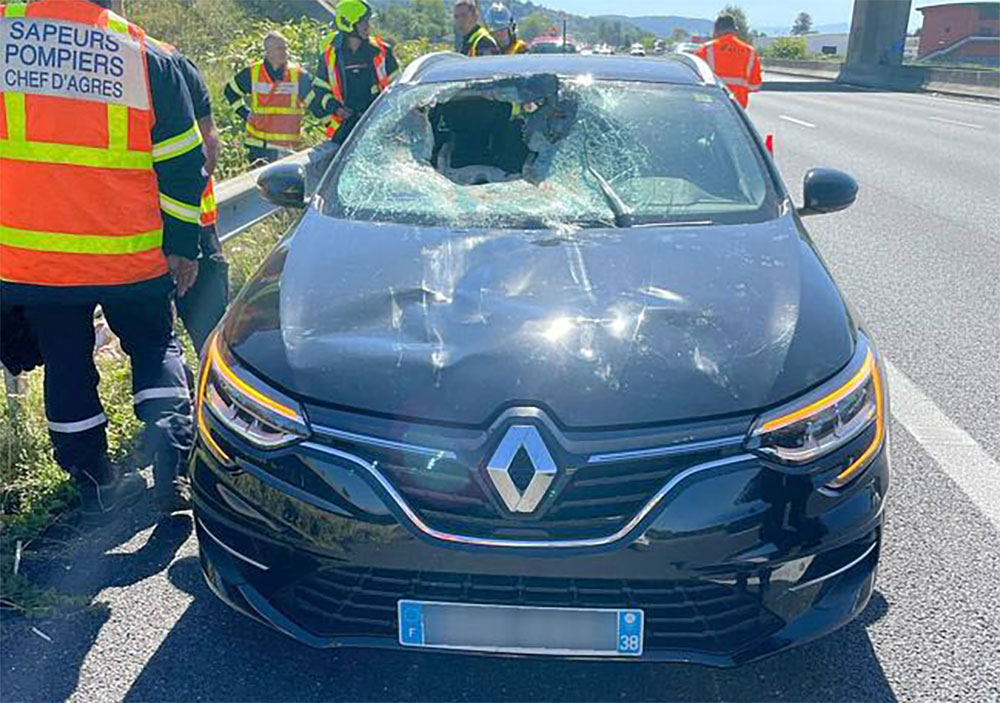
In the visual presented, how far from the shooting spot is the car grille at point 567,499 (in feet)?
7.36

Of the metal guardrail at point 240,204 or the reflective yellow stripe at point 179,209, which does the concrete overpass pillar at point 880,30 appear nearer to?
the metal guardrail at point 240,204

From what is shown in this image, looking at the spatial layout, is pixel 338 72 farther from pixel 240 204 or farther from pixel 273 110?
pixel 240 204

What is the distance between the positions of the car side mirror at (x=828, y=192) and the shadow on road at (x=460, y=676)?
1.76 metres

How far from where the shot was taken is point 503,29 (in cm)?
977

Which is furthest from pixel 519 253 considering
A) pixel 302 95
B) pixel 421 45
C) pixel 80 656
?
pixel 421 45

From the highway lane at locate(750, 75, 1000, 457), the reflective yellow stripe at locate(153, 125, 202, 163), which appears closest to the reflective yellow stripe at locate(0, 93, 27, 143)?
the reflective yellow stripe at locate(153, 125, 202, 163)

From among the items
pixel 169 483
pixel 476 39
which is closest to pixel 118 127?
pixel 169 483

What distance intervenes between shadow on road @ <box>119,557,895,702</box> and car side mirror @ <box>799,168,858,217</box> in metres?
1.76

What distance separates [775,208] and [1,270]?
8.69ft

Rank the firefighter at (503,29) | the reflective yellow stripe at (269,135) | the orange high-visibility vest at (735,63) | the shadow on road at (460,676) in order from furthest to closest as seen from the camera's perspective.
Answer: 1. the orange high-visibility vest at (735,63)
2. the firefighter at (503,29)
3. the reflective yellow stripe at (269,135)
4. the shadow on road at (460,676)

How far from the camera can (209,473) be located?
2.54 m

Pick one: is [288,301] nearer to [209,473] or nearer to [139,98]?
[209,473]

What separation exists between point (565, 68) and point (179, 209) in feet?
5.93

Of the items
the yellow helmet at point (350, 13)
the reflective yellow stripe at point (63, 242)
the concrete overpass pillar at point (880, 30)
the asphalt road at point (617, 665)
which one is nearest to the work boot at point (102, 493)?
the asphalt road at point (617, 665)
